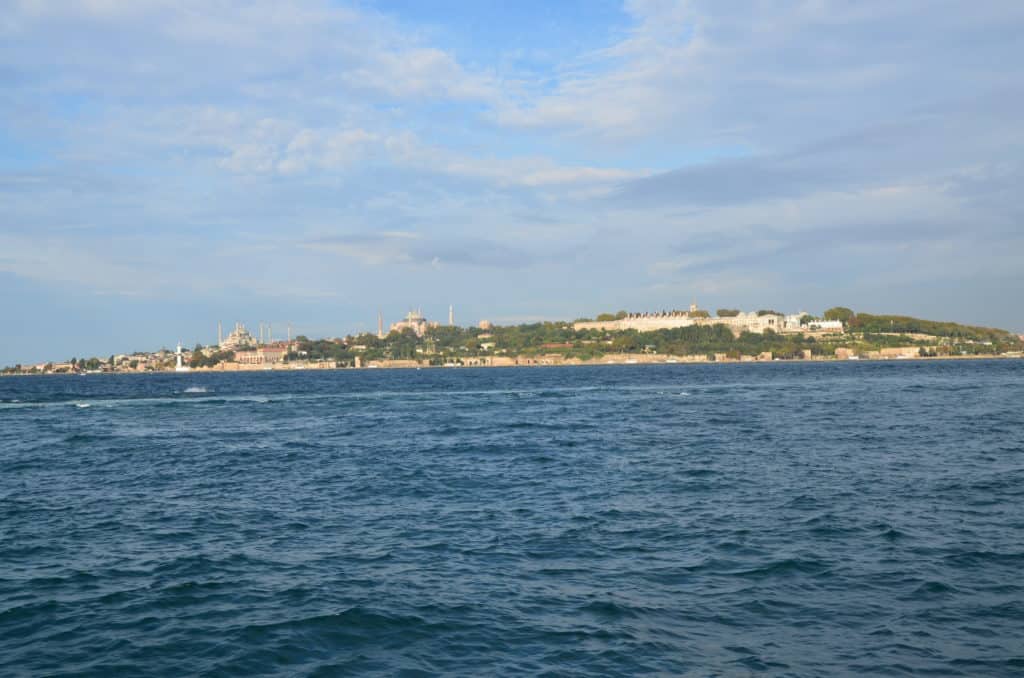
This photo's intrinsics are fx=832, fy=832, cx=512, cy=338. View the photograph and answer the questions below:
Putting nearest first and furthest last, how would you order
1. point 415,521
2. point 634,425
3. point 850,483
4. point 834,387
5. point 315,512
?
point 415,521, point 315,512, point 850,483, point 634,425, point 834,387

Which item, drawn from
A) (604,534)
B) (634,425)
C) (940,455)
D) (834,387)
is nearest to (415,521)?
(604,534)

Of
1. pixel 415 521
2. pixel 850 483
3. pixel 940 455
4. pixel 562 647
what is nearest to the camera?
pixel 562 647

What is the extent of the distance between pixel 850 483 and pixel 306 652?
17.4 metres

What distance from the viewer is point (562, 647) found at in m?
11.6

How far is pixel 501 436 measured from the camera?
40.7 metres

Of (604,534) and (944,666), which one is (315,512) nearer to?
(604,534)

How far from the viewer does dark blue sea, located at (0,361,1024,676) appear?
455 inches

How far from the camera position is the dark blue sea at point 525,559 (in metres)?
11.5

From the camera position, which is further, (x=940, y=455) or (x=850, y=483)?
(x=940, y=455)

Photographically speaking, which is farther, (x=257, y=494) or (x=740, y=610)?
(x=257, y=494)

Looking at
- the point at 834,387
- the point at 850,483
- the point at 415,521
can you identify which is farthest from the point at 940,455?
the point at 834,387

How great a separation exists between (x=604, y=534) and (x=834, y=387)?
71.0m

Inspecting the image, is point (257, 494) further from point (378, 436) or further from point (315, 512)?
point (378, 436)

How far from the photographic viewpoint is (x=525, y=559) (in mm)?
16219
